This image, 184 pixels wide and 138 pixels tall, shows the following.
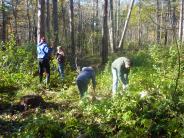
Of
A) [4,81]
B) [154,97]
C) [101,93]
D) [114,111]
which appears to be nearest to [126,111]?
[114,111]

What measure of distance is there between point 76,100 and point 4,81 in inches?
139

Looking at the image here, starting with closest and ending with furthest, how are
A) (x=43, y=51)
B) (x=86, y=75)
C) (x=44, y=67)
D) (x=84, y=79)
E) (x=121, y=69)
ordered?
(x=84, y=79) → (x=86, y=75) → (x=121, y=69) → (x=43, y=51) → (x=44, y=67)

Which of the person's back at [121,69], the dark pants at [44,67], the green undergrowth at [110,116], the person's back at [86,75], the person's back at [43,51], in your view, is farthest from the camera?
the dark pants at [44,67]

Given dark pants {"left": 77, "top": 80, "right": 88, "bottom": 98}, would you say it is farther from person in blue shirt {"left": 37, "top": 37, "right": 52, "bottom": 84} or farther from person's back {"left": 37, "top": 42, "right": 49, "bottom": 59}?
person's back {"left": 37, "top": 42, "right": 49, "bottom": 59}

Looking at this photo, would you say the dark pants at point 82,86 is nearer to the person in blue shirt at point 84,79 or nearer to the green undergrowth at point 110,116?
the person in blue shirt at point 84,79

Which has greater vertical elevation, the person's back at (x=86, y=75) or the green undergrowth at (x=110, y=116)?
the person's back at (x=86, y=75)

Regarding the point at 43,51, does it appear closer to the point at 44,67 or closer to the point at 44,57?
the point at 44,57

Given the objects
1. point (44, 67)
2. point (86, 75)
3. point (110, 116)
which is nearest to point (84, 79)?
point (86, 75)

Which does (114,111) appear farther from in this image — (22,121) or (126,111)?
(22,121)

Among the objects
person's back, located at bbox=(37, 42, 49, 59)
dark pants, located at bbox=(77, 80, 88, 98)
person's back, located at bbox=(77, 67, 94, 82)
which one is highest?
person's back, located at bbox=(37, 42, 49, 59)

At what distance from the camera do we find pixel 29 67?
1648cm

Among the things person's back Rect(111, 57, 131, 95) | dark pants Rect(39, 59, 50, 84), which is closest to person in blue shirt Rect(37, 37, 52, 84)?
dark pants Rect(39, 59, 50, 84)

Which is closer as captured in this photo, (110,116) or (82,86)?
(110,116)

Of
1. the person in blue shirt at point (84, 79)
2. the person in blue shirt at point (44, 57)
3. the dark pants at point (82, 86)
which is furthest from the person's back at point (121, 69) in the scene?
the person in blue shirt at point (44, 57)
